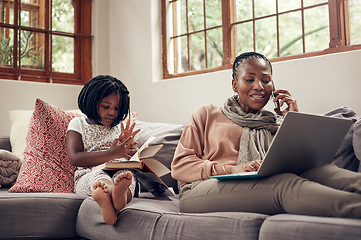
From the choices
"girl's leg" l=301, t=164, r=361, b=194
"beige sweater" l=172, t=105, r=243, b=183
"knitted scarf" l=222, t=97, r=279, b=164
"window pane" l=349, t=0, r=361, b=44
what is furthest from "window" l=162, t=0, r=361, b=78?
"girl's leg" l=301, t=164, r=361, b=194

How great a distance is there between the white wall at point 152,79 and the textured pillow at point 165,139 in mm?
534

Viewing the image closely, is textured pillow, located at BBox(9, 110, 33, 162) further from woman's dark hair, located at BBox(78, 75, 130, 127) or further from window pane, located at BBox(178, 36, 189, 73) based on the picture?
window pane, located at BBox(178, 36, 189, 73)

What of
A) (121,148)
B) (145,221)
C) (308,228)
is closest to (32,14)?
(121,148)

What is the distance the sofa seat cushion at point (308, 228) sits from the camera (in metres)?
1.16

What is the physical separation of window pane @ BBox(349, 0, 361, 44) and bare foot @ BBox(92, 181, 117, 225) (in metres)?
1.77

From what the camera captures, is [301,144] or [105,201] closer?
[301,144]

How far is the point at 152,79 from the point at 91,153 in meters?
1.47

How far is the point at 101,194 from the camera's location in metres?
1.75

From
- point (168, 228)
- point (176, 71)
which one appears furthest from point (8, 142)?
point (168, 228)

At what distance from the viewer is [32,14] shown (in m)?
3.78

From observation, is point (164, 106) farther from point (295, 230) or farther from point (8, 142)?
point (295, 230)

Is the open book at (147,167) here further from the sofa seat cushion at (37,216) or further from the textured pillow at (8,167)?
the textured pillow at (8,167)

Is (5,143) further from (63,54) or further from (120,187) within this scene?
(120,187)

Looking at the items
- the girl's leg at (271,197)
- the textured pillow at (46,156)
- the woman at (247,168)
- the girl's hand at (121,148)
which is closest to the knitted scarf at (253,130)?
the woman at (247,168)
